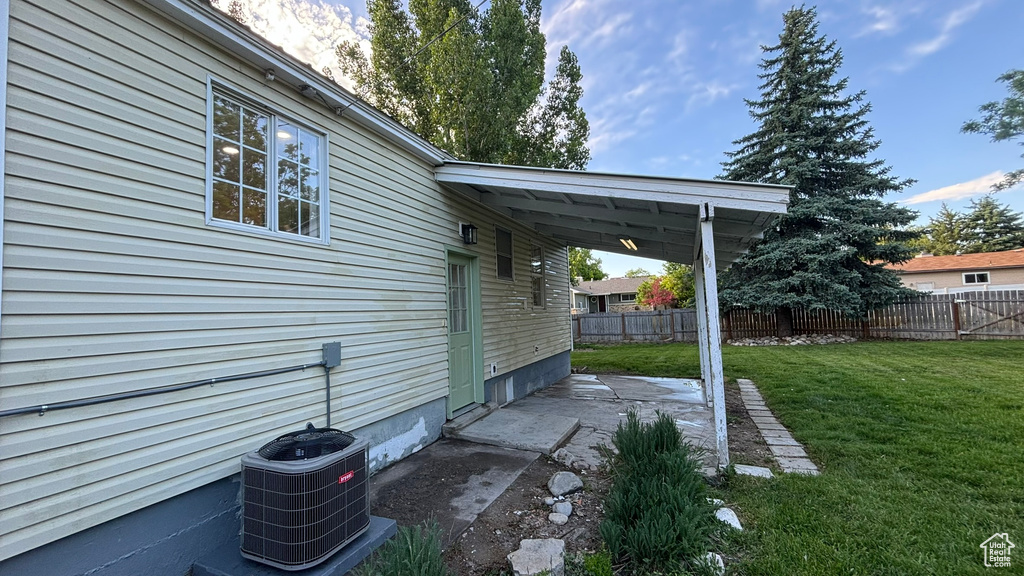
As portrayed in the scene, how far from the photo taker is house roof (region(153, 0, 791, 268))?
2646 mm

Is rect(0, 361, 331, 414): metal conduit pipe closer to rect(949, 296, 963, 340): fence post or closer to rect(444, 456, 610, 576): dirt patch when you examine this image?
rect(444, 456, 610, 576): dirt patch

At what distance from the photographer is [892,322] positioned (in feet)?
40.1

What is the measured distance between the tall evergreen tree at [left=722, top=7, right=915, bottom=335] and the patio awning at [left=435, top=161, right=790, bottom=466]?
25.8 ft

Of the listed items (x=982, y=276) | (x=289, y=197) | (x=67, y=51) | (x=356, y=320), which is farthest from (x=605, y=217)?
(x=982, y=276)

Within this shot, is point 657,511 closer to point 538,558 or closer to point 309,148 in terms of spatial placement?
point 538,558

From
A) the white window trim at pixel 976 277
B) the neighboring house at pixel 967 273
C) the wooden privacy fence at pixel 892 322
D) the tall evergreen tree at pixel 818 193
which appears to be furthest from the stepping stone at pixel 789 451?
the white window trim at pixel 976 277

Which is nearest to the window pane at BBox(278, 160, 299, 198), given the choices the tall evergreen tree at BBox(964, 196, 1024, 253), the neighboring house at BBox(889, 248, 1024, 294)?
the neighboring house at BBox(889, 248, 1024, 294)

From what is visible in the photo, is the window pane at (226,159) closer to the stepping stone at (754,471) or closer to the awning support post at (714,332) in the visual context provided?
the awning support post at (714,332)

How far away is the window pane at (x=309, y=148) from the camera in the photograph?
126 inches

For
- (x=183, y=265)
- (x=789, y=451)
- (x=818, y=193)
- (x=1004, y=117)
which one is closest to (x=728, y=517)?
(x=789, y=451)

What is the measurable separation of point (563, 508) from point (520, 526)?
366mm

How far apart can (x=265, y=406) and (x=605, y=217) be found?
389 centimetres

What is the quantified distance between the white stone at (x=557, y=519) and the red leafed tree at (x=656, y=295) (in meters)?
21.2

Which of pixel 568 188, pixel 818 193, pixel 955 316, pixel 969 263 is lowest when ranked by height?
pixel 955 316
